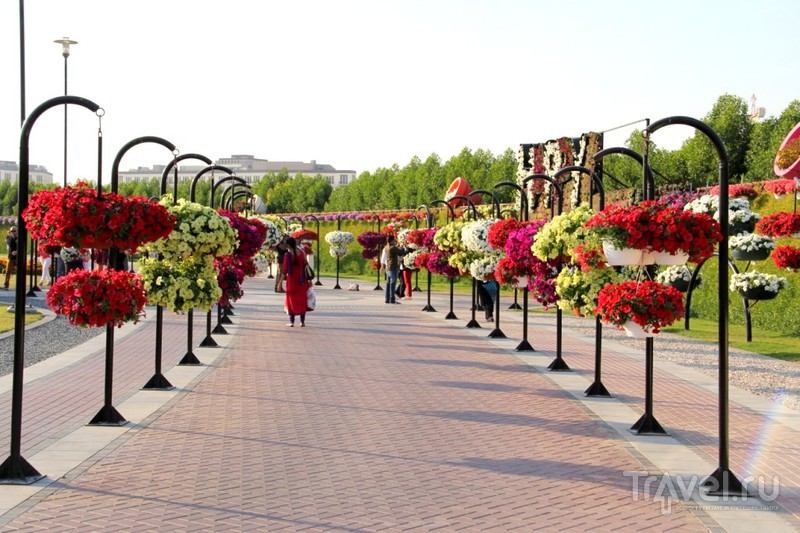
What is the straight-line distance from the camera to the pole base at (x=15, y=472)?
24.2ft

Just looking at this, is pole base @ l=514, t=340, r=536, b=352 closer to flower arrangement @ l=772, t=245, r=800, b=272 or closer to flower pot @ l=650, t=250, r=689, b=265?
flower arrangement @ l=772, t=245, r=800, b=272

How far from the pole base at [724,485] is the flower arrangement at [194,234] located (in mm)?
7424

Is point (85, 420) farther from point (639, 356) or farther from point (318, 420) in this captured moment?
point (639, 356)

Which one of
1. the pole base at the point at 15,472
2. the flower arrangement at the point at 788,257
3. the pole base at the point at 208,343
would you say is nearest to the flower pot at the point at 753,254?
the flower arrangement at the point at 788,257

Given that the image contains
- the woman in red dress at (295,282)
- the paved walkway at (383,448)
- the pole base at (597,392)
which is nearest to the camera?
the paved walkway at (383,448)

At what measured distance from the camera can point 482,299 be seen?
74.9ft

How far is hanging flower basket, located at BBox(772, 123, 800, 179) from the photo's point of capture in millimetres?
16992

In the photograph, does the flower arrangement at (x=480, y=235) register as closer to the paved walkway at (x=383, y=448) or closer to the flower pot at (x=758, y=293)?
the paved walkway at (x=383, y=448)

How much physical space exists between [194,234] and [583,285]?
16.5 feet

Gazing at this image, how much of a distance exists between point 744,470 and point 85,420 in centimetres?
633

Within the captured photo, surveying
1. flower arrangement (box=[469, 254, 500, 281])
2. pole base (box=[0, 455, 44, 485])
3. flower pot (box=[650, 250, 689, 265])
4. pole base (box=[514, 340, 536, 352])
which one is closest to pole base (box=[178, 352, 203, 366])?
pole base (box=[514, 340, 536, 352])

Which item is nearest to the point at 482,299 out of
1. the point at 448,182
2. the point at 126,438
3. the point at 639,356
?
the point at 639,356

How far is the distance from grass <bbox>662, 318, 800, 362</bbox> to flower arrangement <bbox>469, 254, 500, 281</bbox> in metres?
4.17

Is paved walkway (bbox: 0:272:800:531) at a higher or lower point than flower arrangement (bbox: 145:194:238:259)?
lower
